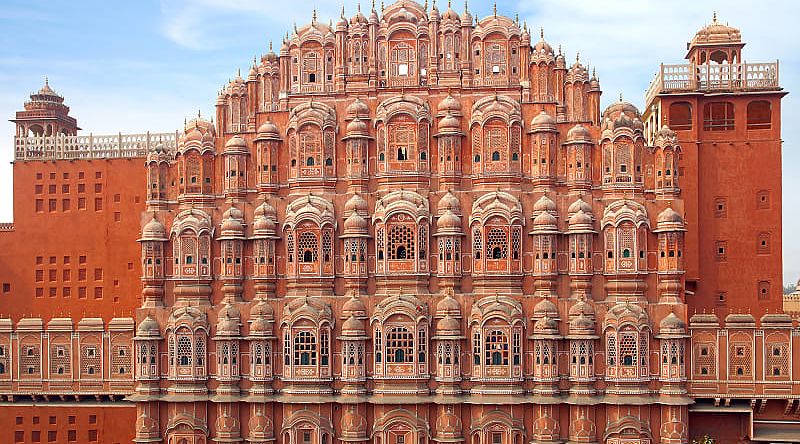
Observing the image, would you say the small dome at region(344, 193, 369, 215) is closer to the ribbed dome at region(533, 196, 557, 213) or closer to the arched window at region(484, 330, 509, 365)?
the ribbed dome at region(533, 196, 557, 213)

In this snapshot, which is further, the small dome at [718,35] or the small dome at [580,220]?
the small dome at [718,35]

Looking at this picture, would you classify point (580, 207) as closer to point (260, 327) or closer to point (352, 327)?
point (352, 327)

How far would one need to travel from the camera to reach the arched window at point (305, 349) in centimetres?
3744

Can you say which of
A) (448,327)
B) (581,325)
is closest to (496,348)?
(448,327)

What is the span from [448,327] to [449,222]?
429 cm

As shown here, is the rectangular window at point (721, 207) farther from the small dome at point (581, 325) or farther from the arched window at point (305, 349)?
the arched window at point (305, 349)

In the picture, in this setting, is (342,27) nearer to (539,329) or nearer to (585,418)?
(539,329)

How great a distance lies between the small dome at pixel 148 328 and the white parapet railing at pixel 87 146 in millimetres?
13968

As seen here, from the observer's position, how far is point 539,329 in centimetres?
3666

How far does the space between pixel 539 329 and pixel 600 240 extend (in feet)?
15.2

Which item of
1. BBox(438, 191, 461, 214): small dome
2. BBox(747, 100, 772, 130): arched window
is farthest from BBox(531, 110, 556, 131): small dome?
BBox(747, 100, 772, 130): arched window

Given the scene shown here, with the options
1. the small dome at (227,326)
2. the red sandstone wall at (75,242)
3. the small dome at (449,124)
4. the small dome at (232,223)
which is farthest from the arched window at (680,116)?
the red sandstone wall at (75,242)

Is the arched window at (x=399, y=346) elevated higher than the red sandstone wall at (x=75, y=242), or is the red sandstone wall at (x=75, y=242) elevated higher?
the red sandstone wall at (x=75, y=242)

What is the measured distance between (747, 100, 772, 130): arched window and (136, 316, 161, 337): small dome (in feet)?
95.2
